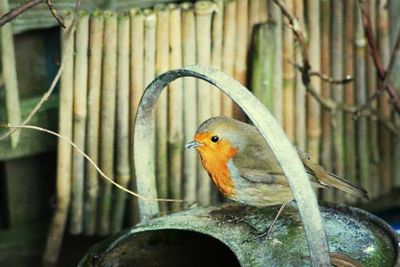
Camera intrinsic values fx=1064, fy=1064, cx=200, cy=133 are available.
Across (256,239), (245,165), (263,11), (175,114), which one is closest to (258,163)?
(245,165)

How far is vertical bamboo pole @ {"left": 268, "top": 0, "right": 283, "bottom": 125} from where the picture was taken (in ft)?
17.8

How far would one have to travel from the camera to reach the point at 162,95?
5301mm

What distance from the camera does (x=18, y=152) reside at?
17.3ft

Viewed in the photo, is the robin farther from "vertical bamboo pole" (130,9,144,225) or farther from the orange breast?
"vertical bamboo pole" (130,9,144,225)

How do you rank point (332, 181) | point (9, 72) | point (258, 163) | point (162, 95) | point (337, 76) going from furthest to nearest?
1. point (337, 76)
2. point (162, 95)
3. point (9, 72)
4. point (332, 181)
5. point (258, 163)

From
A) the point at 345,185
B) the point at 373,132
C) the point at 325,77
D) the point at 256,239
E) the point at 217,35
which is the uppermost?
the point at 217,35

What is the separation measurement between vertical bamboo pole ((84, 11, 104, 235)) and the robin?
3.49ft

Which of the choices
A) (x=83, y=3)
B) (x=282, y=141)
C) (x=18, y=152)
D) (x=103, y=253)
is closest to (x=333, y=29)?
(x=83, y=3)

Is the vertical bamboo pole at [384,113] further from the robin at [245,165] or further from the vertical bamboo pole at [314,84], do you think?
the robin at [245,165]

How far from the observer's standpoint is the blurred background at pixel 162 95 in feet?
16.9

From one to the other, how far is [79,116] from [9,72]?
1.42 ft

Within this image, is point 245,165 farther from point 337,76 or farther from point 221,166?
point 337,76

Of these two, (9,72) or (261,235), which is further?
(9,72)

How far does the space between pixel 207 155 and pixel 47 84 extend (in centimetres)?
133
